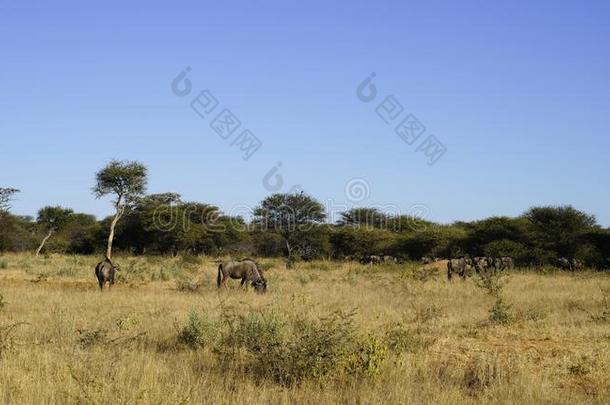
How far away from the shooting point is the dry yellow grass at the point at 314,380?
588cm

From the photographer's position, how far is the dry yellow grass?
19.3ft

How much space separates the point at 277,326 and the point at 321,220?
149 ft

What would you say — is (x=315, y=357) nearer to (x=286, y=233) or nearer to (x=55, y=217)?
(x=286, y=233)

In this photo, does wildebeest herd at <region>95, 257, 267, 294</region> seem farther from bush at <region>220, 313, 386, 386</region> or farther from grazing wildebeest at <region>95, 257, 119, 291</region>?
bush at <region>220, 313, 386, 386</region>

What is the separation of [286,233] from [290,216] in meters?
1.60

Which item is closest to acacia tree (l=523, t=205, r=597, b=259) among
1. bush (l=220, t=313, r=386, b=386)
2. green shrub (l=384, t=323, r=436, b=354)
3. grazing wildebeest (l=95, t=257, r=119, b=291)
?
grazing wildebeest (l=95, t=257, r=119, b=291)


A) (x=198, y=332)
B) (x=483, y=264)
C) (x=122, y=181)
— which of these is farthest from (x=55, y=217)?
(x=198, y=332)

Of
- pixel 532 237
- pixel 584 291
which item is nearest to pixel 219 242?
pixel 532 237

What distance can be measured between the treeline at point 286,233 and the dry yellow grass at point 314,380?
76.7ft

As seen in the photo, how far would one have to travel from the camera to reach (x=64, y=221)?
2330 inches

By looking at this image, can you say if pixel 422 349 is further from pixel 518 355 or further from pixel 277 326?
pixel 277 326

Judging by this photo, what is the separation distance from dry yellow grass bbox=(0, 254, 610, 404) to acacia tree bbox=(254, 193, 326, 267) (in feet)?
117

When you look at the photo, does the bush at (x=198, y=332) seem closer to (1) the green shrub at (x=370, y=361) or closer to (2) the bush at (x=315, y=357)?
(2) the bush at (x=315, y=357)

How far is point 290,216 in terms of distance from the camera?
170 feet
